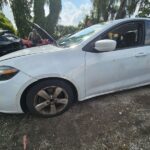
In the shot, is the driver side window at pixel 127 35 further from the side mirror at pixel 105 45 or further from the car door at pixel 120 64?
the side mirror at pixel 105 45

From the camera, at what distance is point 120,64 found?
124 inches

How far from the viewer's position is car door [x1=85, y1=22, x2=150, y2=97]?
301 centimetres

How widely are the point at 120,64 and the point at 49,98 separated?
1300 millimetres

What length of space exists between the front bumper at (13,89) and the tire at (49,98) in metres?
0.14

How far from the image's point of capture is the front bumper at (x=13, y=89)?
8.77 ft

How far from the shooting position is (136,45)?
336 centimetres

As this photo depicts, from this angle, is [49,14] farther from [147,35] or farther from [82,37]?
[147,35]

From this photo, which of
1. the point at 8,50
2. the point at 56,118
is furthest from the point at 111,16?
the point at 56,118

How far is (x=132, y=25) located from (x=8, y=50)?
4.84 m

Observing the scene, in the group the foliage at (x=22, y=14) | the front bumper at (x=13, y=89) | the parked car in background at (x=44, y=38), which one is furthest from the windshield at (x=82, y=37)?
the foliage at (x=22, y=14)

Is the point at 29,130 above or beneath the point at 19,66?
beneath

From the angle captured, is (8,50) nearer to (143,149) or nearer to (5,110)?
(5,110)

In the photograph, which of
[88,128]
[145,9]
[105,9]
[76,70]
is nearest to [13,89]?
[76,70]

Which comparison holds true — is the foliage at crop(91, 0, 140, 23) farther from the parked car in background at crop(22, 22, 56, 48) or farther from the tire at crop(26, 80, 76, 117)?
the tire at crop(26, 80, 76, 117)
